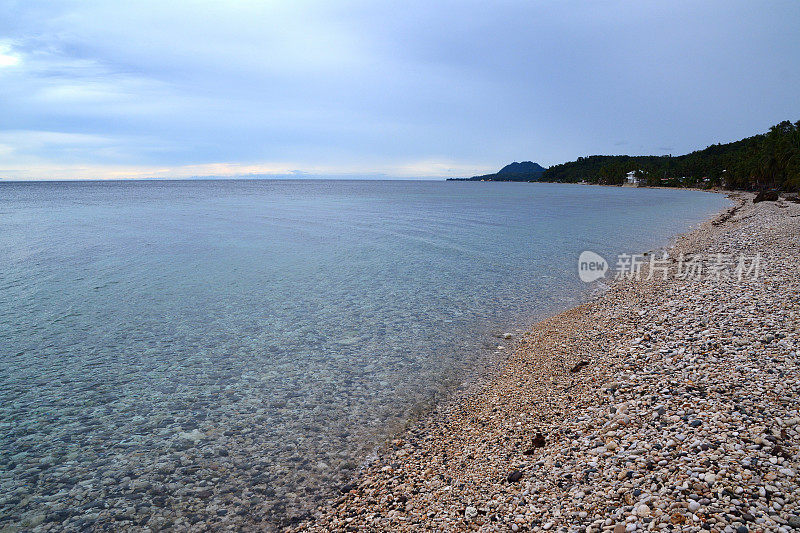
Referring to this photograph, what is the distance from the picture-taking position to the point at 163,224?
5025 cm

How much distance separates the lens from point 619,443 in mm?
6410

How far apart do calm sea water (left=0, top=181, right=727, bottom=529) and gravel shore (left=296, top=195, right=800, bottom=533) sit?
4.49 ft

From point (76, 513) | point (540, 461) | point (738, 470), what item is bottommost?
point (76, 513)

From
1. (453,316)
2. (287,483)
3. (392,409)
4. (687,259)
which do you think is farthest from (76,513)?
(687,259)

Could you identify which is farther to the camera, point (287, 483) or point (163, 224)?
point (163, 224)

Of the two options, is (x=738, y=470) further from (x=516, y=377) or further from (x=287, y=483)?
(x=287, y=483)

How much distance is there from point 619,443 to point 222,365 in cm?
1022

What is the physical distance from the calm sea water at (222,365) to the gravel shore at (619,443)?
4.49ft

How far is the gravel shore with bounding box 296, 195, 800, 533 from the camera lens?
4977 mm

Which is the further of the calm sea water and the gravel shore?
the calm sea water

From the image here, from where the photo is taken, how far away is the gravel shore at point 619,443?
498 cm

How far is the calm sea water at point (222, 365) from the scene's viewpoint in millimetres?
7418

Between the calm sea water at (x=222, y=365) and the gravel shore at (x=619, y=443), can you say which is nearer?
the gravel shore at (x=619, y=443)

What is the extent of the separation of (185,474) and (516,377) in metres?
7.46
